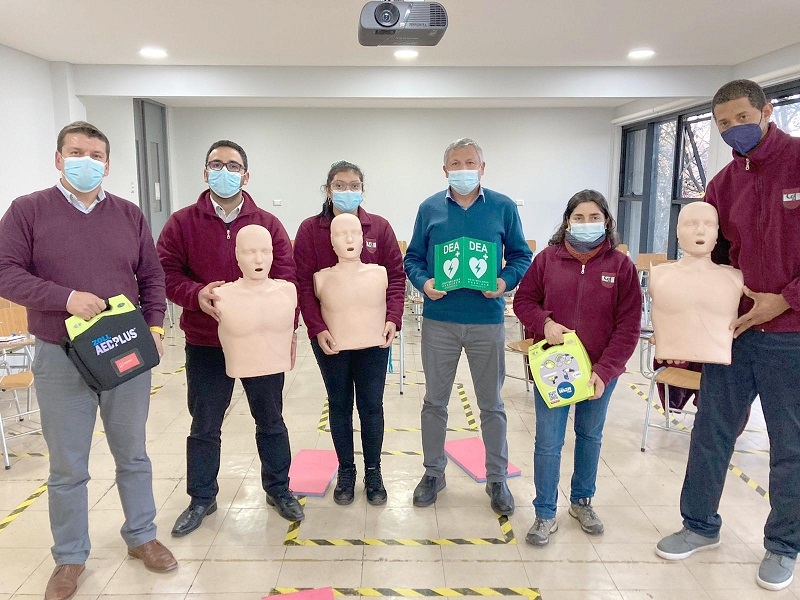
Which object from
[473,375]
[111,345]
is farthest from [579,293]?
[111,345]

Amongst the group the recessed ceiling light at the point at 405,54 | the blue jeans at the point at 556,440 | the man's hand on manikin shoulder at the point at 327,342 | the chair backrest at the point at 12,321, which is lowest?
the blue jeans at the point at 556,440

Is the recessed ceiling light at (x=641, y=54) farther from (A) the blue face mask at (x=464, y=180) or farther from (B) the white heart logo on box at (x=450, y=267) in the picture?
(B) the white heart logo on box at (x=450, y=267)

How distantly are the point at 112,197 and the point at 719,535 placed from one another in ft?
9.90

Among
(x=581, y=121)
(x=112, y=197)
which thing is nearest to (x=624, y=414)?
(x=112, y=197)

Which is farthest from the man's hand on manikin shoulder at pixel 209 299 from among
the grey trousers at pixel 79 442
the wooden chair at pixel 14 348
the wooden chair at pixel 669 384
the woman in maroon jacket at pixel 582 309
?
the wooden chair at pixel 669 384

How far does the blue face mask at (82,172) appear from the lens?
7.13 ft

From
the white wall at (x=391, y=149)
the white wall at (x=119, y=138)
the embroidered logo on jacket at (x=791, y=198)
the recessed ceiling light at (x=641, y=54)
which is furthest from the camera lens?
the white wall at (x=391, y=149)

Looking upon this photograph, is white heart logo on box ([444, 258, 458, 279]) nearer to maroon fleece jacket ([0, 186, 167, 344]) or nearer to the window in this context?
maroon fleece jacket ([0, 186, 167, 344])

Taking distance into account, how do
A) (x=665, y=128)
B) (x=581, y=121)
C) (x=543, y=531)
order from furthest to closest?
(x=581, y=121), (x=665, y=128), (x=543, y=531)

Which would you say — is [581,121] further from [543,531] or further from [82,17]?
[543,531]

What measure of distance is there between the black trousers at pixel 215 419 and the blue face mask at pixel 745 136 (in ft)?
6.92

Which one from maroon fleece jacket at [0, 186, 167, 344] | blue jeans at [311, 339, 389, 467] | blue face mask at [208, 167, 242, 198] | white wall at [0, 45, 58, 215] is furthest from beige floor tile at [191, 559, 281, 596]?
white wall at [0, 45, 58, 215]

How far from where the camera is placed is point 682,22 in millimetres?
4719

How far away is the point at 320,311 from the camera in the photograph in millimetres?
2770
